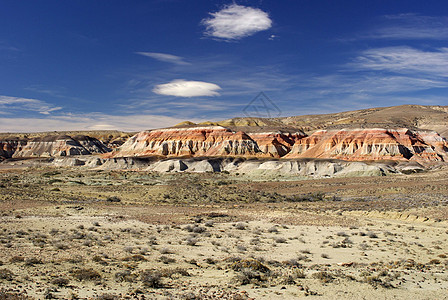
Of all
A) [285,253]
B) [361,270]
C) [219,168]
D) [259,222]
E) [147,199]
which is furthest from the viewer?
[219,168]

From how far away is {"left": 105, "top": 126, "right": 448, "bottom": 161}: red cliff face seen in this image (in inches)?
3044

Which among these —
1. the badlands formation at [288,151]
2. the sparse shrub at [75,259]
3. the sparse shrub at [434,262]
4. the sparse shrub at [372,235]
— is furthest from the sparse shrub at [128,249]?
the badlands formation at [288,151]

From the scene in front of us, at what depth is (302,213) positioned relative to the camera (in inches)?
1053

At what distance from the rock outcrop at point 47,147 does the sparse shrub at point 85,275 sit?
132 meters

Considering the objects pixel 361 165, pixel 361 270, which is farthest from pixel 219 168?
pixel 361 270

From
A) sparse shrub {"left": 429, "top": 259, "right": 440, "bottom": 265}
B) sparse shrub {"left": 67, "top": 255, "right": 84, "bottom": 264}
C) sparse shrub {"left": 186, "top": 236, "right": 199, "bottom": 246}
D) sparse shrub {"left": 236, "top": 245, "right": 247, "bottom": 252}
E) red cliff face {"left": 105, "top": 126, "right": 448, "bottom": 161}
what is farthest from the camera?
red cliff face {"left": 105, "top": 126, "right": 448, "bottom": 161}

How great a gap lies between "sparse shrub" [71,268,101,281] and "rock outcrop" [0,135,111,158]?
132m

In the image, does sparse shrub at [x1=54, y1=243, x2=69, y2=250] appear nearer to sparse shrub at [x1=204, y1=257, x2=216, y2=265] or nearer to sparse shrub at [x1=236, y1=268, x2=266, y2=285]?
sparse shrub at [x1=204, y1=257, x2=216, y2=265]

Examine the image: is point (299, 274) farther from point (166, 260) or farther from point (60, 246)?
point (60, 246)

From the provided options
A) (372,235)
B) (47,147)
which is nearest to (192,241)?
(372,235)

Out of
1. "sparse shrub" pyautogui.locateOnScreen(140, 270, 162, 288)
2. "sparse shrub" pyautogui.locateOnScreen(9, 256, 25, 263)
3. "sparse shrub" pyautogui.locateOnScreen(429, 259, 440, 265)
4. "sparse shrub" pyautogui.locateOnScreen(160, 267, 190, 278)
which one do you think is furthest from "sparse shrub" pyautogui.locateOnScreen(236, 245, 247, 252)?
"sparse shrub" pyautogui.locateOnScreen(9, 256, 25, 263)

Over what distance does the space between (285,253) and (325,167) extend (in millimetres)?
56054

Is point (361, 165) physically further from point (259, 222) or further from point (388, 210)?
point (259, 222)

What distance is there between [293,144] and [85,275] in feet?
315
